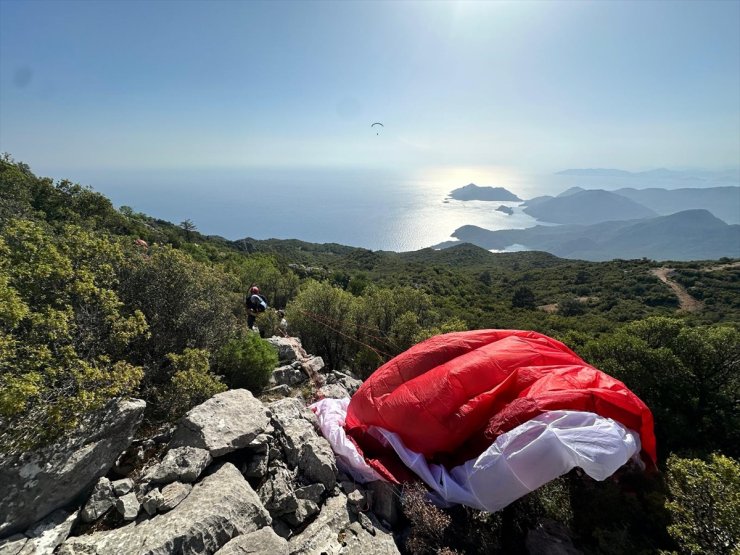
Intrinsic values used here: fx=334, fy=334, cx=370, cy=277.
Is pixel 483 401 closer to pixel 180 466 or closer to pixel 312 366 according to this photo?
pixel 180 466

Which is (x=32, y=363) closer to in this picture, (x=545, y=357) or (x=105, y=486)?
(x=105, y=486)

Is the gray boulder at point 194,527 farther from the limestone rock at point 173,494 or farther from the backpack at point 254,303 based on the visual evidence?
the backpack at point 254,303

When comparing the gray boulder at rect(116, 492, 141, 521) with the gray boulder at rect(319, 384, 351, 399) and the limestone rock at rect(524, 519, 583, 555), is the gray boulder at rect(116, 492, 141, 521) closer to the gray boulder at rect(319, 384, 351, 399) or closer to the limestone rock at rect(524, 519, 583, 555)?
the gray boulder at rect(319, 384, 351, 399)

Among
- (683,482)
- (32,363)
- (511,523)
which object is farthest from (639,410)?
(32,363)

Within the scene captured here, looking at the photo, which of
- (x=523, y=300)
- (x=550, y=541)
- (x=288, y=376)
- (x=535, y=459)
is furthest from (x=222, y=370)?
(x=523, y=300)

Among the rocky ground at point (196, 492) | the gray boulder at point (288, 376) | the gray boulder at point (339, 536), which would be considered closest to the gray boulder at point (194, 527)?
the rocky ground at point (196, 492)

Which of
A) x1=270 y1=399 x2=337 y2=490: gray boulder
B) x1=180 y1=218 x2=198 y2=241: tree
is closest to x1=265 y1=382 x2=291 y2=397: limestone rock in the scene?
x1=270 y1=399 x2=337 y2=490: gray boulder
